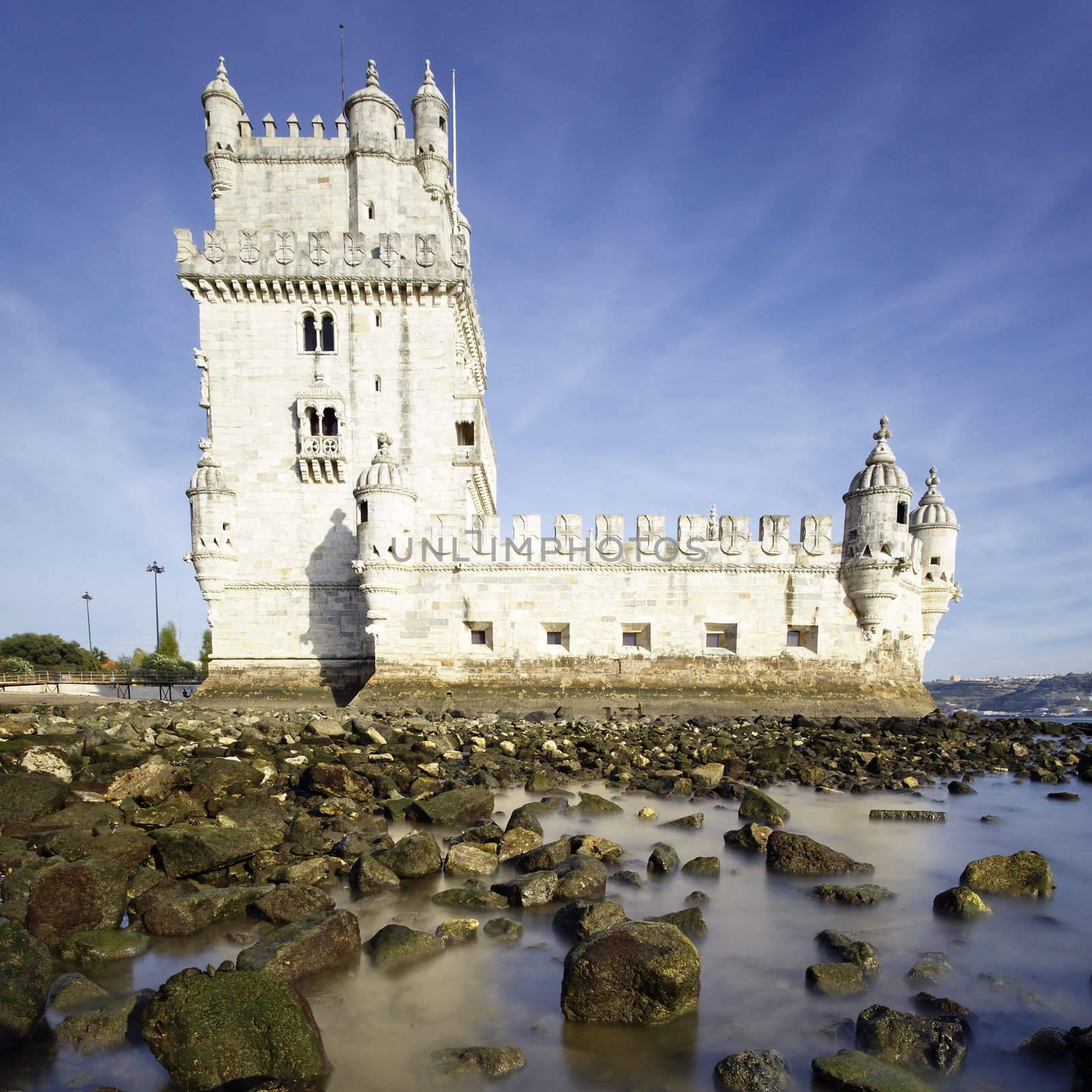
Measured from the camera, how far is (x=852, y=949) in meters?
5.32

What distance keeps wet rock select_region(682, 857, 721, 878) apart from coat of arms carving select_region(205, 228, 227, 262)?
857 inches

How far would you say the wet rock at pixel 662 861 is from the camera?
23.4 feet

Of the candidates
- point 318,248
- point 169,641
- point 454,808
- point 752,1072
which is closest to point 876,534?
point 454,808

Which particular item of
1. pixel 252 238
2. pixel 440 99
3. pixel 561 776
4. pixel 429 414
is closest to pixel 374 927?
pixel 561 776

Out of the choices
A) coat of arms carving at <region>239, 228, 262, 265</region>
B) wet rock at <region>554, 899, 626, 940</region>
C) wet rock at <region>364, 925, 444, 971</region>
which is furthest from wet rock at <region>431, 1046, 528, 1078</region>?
coat of arms carving at <region>239, 228, 262, 265</region>

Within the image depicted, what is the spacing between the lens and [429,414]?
21078 millimetres

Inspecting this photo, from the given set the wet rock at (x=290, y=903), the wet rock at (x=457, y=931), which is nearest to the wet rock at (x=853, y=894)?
the wet rock at (x=457, y=931)

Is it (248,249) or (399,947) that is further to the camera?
(248,249)

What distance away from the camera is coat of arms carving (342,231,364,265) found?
20.6 metres

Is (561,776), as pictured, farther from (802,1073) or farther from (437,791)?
(802,1073)

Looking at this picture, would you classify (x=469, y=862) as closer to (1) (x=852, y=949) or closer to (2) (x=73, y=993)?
(2) (x=73, y=993)

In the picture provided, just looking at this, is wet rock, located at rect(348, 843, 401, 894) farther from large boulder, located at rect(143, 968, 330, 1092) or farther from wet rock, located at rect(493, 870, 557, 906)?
large boulder, located at rect(143, 968, 330, 1092)

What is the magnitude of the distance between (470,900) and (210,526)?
680 inches

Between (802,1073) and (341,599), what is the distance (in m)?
18.7
